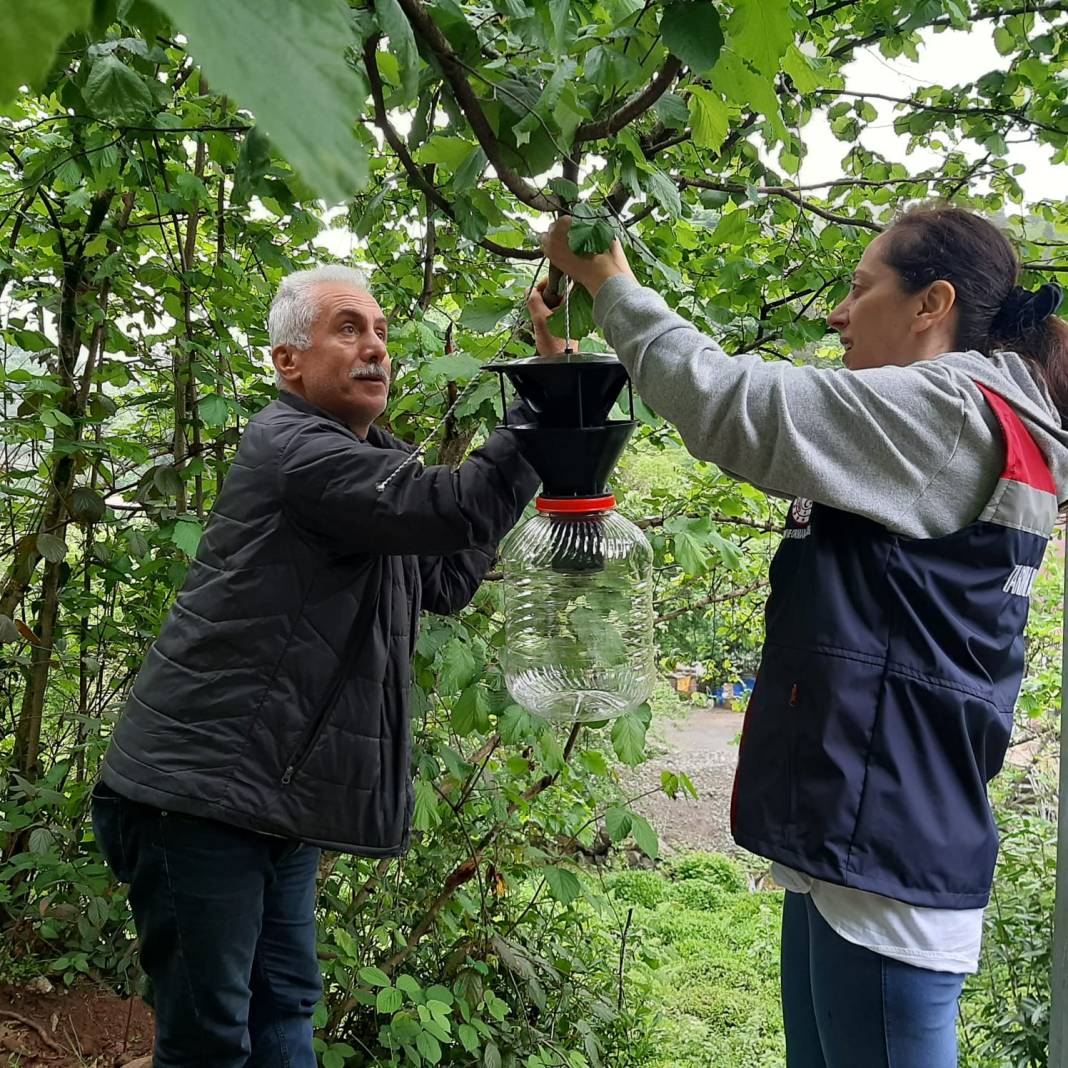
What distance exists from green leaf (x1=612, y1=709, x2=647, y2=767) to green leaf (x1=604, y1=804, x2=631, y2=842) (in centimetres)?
36

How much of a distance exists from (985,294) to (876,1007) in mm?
955

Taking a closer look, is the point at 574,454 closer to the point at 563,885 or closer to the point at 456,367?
the point at 456,367

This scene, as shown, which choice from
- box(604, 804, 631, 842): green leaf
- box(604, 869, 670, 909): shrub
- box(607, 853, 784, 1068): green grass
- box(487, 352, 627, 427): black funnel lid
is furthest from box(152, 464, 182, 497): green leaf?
box(604, 869, 670, 909): shrub

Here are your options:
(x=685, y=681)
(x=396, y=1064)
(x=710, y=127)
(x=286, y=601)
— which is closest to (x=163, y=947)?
(x=286, y=601)

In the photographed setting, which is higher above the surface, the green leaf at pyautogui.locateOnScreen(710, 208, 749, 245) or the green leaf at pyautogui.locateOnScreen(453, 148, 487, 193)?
the green leaf at pyautogui.locateOnScreen(710, 208, 749, 245)

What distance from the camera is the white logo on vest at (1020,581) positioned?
1277mm

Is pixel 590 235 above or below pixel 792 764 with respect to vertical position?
above

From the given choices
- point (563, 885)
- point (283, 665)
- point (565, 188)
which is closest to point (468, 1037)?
point (563, 885)

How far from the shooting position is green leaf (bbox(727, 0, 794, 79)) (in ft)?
2.53

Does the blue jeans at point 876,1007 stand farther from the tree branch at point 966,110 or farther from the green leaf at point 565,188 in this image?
the tree branch at point 966,110

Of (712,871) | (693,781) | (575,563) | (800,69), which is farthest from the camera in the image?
(693,781)

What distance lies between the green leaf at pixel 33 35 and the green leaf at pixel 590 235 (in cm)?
91

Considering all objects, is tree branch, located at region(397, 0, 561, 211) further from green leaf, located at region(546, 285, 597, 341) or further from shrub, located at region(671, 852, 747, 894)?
shrub, located at region(671, 852, 747, 894)

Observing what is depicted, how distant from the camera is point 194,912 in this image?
1.63m
